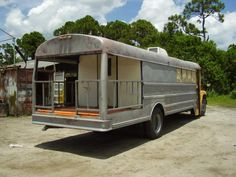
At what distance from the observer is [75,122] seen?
7066 millimetres

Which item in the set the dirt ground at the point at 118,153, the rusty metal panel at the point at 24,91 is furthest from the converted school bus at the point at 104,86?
the rusty metal panel at the point at 24,91

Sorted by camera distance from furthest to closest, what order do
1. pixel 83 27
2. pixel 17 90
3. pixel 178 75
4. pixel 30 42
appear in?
pixel 30 42 → pixel 83 27 → pixel 17 90 → pixel 178 75

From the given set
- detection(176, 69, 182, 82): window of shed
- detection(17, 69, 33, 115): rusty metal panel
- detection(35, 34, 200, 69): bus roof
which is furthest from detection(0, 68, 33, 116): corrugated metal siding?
detection(176, 69, 182, 82): window of shed

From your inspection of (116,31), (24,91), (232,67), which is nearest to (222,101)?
(232,67)

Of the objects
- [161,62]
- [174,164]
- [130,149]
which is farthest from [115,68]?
[174,164]

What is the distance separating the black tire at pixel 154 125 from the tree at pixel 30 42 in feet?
112

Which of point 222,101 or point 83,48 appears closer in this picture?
point 83,48

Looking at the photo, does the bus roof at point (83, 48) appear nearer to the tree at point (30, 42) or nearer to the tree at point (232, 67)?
the tree at point (232, 67)

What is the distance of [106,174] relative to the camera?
226 inches

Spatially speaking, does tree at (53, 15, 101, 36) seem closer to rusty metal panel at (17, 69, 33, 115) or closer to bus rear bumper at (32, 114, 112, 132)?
rusty metal panel at (17, 69, 33, 115)

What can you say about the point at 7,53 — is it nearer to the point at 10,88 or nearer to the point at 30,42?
the point at 30,42

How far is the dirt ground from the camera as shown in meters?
5.97

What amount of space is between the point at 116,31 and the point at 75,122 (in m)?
35.0

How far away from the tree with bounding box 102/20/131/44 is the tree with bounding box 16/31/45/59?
355 inches
